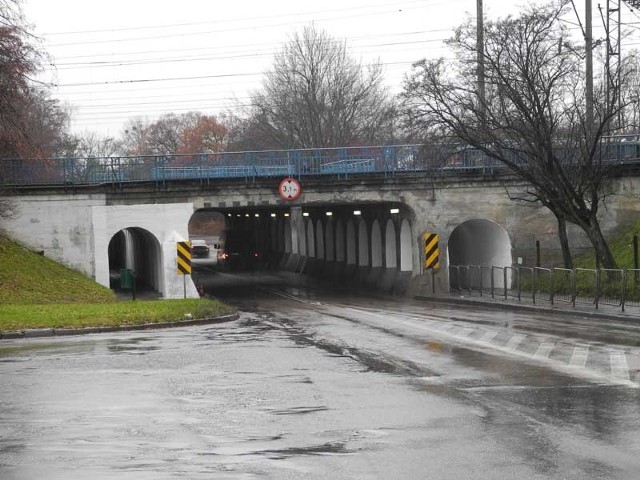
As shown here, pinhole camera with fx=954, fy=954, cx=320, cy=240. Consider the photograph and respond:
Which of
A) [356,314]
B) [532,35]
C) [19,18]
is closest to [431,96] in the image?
[532,35]

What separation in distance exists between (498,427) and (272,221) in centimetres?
6742

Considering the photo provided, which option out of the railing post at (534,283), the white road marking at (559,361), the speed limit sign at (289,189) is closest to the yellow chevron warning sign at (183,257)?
the speed limit sign at (289,189)

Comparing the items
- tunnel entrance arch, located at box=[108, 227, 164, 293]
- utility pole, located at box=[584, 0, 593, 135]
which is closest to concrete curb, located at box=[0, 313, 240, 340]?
tunnel entrance arch, located at box=[108, 227, 164, 293]

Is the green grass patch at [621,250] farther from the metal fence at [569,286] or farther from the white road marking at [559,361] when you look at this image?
the white road marking at [559,361]

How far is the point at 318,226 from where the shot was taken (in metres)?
63.8

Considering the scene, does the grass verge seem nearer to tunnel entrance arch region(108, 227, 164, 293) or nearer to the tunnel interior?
tunnel entrance arch region(108, 227, 164, 293)

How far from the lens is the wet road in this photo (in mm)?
8797

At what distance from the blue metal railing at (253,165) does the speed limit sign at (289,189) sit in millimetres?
563

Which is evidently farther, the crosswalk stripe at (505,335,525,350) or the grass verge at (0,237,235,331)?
the grass verge at (0,237,235,331)

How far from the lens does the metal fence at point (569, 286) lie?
2902 cm

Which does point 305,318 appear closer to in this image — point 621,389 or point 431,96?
point 431,96

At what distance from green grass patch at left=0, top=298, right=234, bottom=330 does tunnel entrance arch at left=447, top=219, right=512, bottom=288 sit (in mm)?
14859

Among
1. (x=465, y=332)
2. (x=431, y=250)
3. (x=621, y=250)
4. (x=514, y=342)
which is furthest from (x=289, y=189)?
(x=514, y=342)

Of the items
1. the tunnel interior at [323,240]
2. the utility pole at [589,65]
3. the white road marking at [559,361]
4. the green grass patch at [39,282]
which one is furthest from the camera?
the tunnel interior at [323,240]
